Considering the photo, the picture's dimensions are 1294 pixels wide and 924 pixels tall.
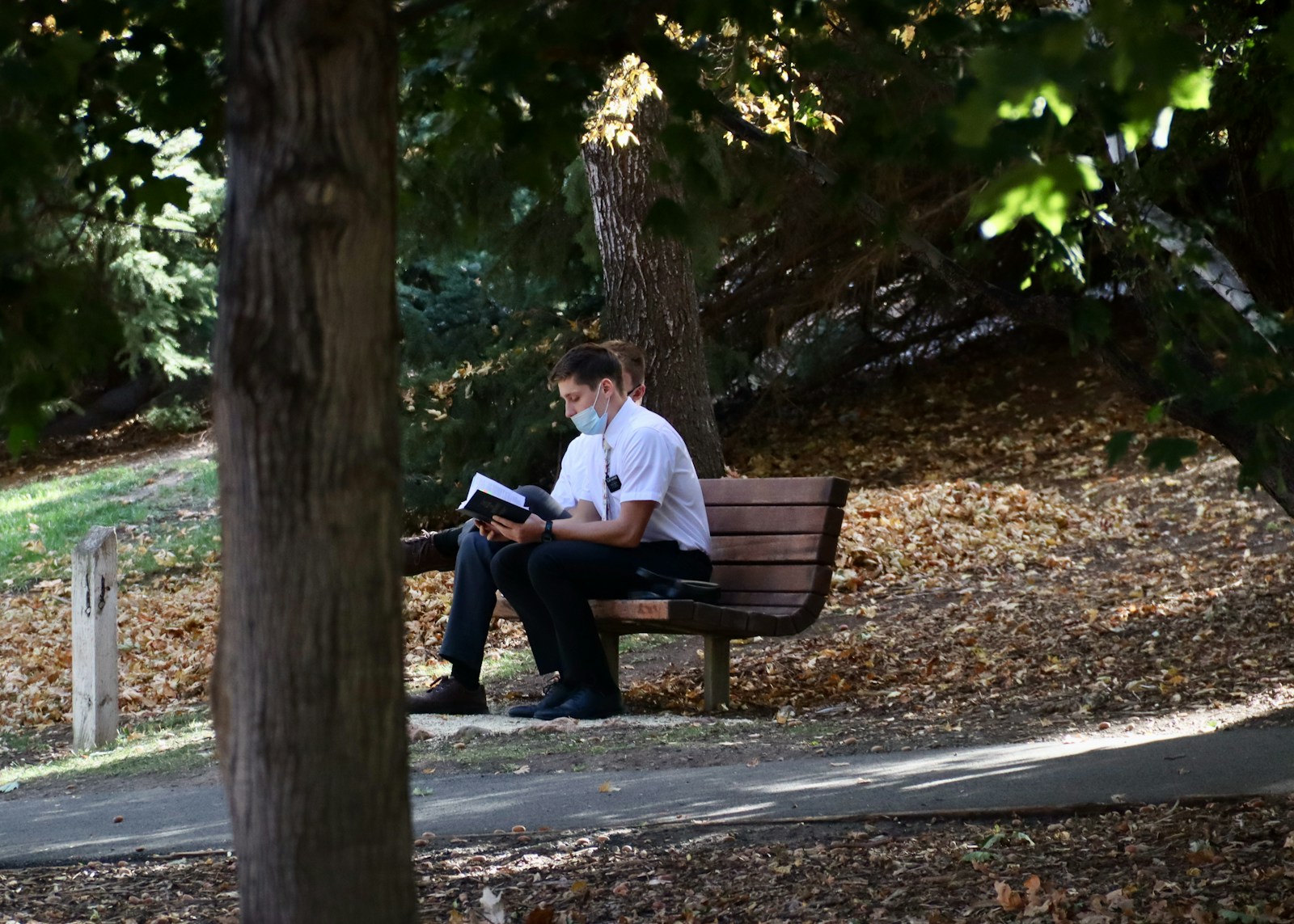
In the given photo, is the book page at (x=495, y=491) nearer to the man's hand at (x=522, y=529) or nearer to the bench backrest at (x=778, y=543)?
the man's hand at (x=522, y=529)

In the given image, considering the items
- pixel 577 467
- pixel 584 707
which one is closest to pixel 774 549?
pixel 577 467

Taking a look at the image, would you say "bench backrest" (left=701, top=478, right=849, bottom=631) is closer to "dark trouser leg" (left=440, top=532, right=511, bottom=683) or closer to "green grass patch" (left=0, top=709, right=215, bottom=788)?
"dark trouser leg" (left=440, top=532, right=511, bottom=683)

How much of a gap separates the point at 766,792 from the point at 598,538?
6.27 ft

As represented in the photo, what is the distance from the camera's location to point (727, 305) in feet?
53.3

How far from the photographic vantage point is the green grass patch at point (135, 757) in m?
5.92

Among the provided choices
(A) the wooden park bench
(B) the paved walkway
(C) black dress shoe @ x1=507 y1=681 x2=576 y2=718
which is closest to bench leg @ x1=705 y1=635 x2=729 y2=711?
(A) the wooden park bench

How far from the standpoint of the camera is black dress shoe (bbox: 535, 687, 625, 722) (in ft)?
20.3

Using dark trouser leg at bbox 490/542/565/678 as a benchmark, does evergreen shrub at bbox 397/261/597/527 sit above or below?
above

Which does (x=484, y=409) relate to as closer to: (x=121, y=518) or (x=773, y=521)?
(x=121, y=518)

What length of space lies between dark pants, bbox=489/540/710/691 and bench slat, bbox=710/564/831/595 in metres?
0.41

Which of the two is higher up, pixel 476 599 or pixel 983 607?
pixel 476 599

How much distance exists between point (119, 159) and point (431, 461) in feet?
36.6

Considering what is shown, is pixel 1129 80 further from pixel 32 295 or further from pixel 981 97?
pixel 32 295

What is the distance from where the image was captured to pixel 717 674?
6.54 metres
